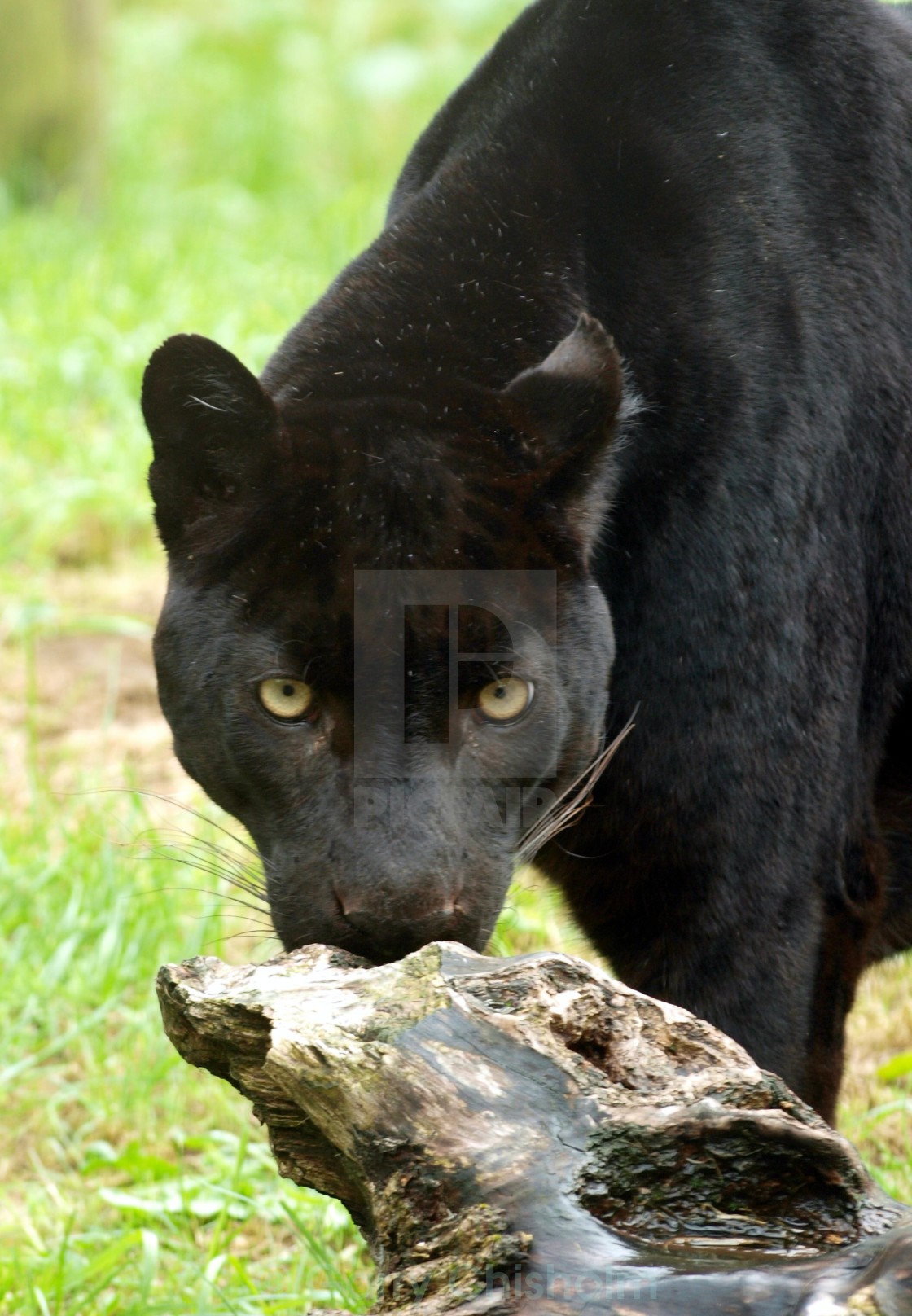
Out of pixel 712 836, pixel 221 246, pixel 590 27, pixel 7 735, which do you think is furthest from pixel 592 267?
pixel 221 246

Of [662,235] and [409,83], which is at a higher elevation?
[409,83]

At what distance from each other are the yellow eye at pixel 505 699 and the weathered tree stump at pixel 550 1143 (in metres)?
0.59

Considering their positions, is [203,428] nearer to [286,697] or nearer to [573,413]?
[286,697]

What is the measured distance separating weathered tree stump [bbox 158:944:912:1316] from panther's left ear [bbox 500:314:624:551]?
0.97m

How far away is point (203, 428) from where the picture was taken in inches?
98.7

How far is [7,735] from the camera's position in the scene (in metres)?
5.05

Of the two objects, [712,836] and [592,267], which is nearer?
[712,836]

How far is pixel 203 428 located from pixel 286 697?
47 centimetres

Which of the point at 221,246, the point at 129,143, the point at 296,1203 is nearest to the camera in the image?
the point at 296,1203

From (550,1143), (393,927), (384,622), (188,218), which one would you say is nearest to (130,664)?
(384,622)

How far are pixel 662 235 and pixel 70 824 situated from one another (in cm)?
257

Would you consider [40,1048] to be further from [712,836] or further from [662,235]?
[662,235]

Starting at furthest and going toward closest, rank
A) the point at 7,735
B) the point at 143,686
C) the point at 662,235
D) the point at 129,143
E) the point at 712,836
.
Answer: the point at 129,143
the point at 143,686
the point at 7,735
the point at 662,235
the point at 712,836

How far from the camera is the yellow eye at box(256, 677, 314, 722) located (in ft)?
7.73
